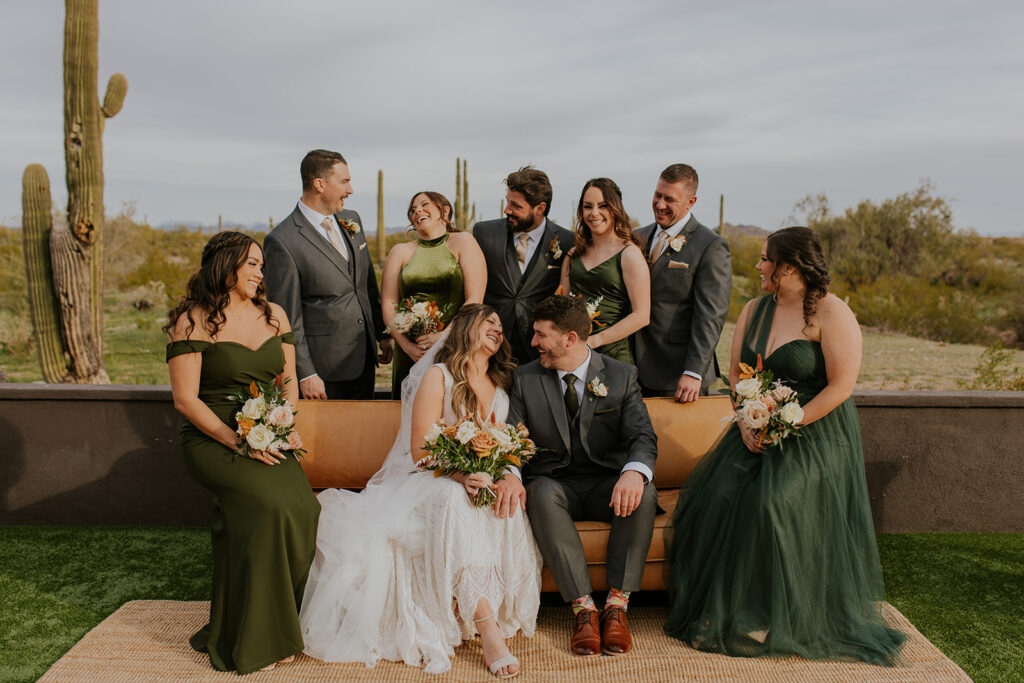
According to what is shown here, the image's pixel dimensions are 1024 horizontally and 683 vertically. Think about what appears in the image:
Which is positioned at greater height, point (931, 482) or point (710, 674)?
point (931, 482)

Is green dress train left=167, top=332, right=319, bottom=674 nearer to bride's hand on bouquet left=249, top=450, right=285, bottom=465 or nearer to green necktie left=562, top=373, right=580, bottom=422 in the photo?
bride's hand on bouquet left=249, top=450, right=285, bottom=465

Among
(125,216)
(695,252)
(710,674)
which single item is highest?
(125,216)

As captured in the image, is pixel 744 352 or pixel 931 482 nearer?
pixel 744 352

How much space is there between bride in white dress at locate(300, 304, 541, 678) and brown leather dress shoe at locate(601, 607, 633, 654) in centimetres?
34

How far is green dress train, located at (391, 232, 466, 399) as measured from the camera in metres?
4.69

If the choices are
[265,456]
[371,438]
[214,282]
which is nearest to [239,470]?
[265,456]

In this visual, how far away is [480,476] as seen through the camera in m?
3.56

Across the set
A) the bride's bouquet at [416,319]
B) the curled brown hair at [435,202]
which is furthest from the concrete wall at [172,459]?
the curled brown hair at [435,202]

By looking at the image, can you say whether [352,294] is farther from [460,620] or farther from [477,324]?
[460,620]

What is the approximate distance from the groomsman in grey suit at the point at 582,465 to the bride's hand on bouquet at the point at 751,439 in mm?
451

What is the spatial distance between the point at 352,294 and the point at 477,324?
1122 millimetres

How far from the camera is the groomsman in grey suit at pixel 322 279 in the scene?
4.54 meters

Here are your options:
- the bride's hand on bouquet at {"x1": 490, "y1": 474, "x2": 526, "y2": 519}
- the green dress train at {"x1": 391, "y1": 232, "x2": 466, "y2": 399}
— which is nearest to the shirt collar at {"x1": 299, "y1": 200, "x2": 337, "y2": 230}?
the green dress train at {"x1": 391, "y1": 232, "x2": 466, "y2": 399}

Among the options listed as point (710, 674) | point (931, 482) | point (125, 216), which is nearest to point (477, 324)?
point (710, 674)
